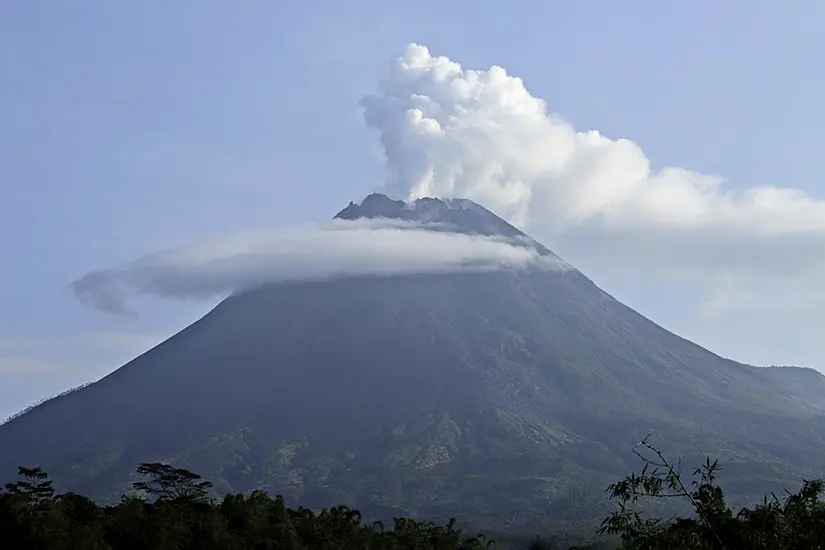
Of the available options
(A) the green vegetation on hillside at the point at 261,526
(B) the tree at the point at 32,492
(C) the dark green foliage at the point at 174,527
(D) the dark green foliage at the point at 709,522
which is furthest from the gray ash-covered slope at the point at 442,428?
(D) the dark green foliage at the point at 709,522

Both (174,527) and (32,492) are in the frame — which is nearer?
→ (174,527)

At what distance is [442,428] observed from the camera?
165375 millimetres

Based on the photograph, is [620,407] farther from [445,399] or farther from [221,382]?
[221,382]

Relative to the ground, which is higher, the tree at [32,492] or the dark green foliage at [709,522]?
the tree at [32,492]

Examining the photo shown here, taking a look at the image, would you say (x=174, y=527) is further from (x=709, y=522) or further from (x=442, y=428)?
(x=442, y=428)

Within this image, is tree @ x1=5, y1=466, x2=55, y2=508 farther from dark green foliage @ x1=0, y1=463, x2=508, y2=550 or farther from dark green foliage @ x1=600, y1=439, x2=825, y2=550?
dark green foliage @ x1=600, y1=439, x2=825, y2=550

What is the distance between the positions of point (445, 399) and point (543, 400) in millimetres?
16341

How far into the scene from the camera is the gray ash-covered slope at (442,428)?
477 ft

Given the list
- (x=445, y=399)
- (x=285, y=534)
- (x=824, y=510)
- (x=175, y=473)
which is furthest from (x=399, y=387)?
(x=824, y=510)

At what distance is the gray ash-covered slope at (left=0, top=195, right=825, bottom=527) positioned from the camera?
5719 inches

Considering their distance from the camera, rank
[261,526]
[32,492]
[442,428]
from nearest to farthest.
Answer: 1. [261,526]
2. [32,492]
3. [442,428]

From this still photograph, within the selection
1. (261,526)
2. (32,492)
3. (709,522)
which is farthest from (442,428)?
(709,522)

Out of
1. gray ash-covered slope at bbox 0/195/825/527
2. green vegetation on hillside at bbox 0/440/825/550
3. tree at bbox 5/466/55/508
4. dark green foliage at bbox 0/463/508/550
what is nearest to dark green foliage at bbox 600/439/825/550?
green vegetation on hillside at bbox 0/440/825/550

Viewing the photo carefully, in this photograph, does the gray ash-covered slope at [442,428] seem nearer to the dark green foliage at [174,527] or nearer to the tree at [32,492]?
the dark green foliage at [174,527]
